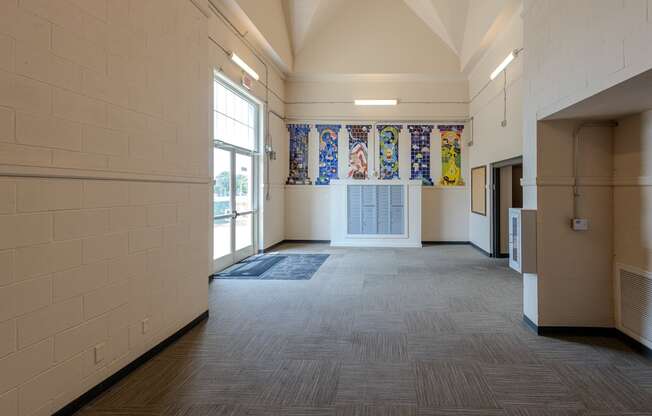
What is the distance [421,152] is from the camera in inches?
342

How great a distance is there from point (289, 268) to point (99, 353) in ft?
12.4

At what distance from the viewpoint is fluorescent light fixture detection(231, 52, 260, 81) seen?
224 inches

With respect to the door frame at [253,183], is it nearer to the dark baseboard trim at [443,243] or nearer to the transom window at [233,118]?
the transom window at [233,118]

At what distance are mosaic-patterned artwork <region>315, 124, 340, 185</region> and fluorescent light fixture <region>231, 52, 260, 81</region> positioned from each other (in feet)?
7.80

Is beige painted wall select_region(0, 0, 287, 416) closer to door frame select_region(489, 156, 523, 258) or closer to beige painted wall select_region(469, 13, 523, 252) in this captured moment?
beige painted wall select_region(469, 13, 523, 252)

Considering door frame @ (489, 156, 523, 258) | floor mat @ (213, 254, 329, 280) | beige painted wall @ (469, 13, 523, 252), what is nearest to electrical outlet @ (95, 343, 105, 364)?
floor mat @ (213, 254, 329, 280)

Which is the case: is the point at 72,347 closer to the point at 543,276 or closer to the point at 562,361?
the point at 562,361

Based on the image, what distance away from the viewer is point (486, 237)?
721 centimetres

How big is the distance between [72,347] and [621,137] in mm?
4089

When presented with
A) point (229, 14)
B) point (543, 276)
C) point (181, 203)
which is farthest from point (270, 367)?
point (229, 14)

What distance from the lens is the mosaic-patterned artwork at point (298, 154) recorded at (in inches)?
347

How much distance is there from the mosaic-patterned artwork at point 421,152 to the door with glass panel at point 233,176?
366 cm

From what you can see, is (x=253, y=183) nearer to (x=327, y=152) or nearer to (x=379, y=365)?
(x=327, y=152)

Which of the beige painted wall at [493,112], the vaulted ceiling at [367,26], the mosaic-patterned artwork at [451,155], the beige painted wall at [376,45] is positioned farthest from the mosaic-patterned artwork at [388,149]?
the beige painted wall at [493,112]
